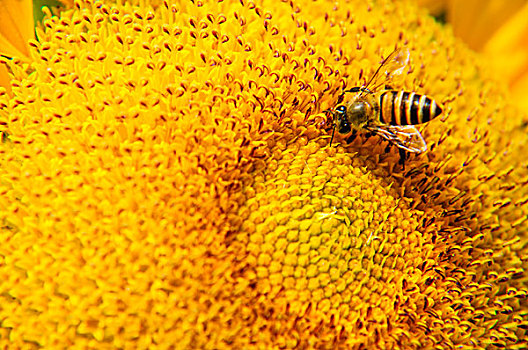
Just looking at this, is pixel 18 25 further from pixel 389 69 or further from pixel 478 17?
pixel 478 17

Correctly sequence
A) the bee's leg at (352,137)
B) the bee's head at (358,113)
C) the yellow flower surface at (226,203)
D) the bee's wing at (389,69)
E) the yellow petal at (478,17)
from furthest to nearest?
the yellow petal at (478,17)
the bee's wing at (389,69)
the bee's leg at (352,137)
the bee's head at (358,113)
the yellow flower surface at (226,203)

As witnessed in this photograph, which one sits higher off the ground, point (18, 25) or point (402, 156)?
point (18, 25)

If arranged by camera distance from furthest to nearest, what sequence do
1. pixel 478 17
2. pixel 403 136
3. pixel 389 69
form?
pixel 478 17 → pixel 389 69 → pixel 403 136

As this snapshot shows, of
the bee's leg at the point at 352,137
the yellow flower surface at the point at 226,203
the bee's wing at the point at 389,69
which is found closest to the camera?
the yellow flower surface at the point at 226,203

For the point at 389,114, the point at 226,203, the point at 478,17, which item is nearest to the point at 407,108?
the point at 389,114

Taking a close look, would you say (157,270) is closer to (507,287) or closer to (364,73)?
(364,73)

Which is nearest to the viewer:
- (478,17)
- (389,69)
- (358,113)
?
(358,113)

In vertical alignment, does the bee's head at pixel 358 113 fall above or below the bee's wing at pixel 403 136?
above

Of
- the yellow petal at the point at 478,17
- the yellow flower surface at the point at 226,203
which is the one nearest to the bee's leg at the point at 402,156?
the yellow flower surface at the point at 226,203

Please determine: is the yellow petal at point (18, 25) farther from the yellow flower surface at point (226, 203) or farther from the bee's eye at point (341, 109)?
the bee's eye at point (341, 109)
